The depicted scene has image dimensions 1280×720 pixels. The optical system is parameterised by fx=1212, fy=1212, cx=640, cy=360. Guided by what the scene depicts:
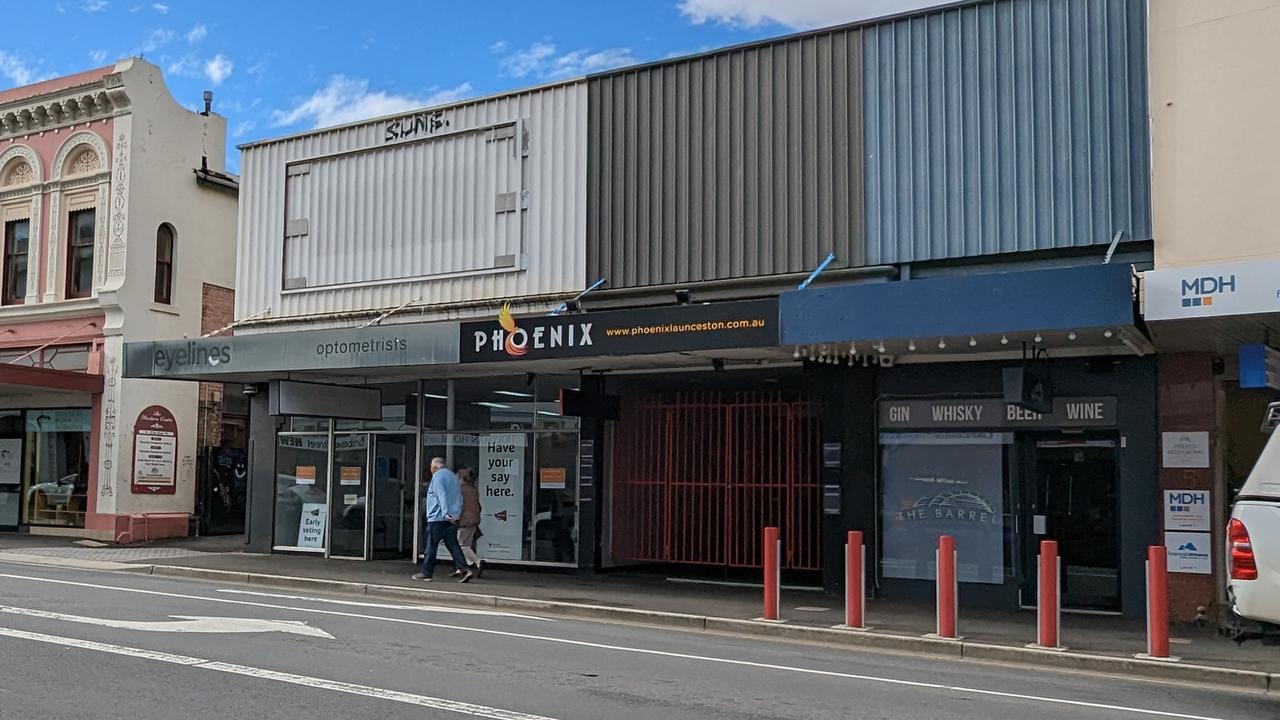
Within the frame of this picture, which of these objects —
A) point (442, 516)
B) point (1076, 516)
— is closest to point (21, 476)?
point (442, 516)

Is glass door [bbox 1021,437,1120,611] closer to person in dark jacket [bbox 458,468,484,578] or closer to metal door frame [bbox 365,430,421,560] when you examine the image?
person in dark jacket [bbox 458,468,484,578]

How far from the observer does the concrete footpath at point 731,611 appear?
11.0m

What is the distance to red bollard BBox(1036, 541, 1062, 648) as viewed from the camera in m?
11.3

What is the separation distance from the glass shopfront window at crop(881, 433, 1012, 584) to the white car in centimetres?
634

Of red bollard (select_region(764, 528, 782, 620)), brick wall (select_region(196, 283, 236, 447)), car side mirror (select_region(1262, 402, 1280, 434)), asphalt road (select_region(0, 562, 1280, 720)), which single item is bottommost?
asphalt road (select_region(0, 562, 1280, 720))

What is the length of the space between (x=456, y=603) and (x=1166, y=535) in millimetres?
A: 8459

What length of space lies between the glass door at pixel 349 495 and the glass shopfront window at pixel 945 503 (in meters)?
9.08

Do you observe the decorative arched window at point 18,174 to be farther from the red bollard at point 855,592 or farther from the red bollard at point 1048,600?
the red bollard at point 1048,600

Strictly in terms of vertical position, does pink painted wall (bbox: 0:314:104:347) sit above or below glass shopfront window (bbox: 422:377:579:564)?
above

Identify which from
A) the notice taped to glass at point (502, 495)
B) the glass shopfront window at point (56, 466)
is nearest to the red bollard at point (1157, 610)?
the notice taped to glass at point (502, 495)

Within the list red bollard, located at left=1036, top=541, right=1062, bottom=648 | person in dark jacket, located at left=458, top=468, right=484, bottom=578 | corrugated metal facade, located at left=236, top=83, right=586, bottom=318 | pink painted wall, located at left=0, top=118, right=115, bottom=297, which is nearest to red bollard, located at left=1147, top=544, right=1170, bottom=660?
red bollard, located at left=1036, top=541, right=1062, bottom=648

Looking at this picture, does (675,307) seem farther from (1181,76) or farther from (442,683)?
(442,683)

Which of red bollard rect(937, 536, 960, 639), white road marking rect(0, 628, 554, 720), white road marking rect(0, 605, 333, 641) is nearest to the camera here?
white road marking rect(0, 628, 554, 720)

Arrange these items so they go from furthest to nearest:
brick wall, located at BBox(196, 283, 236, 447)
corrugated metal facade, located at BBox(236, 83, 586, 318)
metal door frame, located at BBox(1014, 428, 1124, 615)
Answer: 1. brick wall, located at BBox(196, 283, 236, 447)
2. corrugated metal facade, located at BBox(236, 83, 586, 318)
3. metal door frame, located at BBox(1014, 428, 1124, 615)
